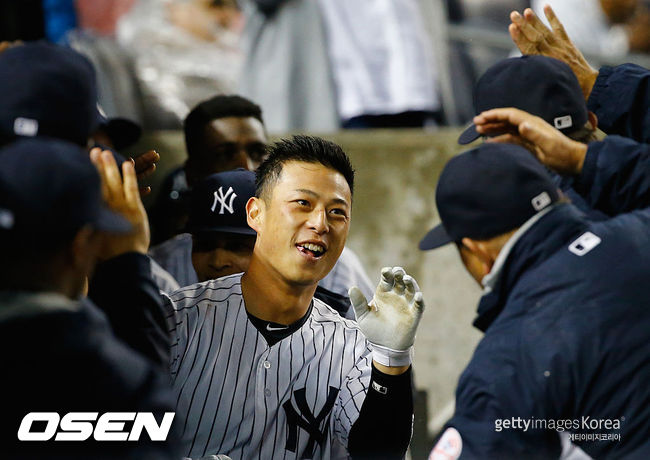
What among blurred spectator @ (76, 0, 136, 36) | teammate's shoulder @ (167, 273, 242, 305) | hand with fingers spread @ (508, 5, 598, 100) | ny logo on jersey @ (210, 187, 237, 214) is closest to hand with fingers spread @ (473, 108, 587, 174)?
hand with fingers spread @ (508, 5, 598, 100)

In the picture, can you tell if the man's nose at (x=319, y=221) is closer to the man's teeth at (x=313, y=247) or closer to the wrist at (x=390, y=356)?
the man's teeth at (x=313, y=247)

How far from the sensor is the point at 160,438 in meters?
1.81

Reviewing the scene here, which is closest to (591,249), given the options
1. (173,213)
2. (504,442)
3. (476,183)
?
(476,183)

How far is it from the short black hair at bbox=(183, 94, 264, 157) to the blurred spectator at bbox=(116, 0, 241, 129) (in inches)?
41.0

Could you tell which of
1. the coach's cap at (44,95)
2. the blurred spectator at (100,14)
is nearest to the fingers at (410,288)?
the coach's cap at (44,95)

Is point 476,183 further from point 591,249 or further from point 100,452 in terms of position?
point 100,452

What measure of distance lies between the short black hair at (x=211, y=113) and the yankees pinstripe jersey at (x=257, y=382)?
3.89 ft

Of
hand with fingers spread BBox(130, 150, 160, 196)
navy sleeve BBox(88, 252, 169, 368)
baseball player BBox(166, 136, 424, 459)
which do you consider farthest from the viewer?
hand with fingers spread BBox(130, 150, 160, 196)

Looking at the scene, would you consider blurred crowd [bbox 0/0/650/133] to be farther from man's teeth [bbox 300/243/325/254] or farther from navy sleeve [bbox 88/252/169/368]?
navy sleeve [bbox 88/252/169/368]

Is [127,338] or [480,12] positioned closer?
[127,338]

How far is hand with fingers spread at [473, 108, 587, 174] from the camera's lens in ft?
8.00

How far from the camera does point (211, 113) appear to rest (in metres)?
3.86

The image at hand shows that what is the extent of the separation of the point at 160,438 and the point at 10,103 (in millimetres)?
910

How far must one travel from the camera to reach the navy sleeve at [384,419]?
8.23 feet
